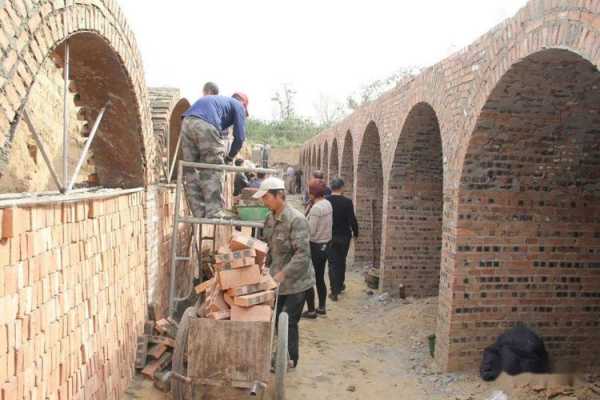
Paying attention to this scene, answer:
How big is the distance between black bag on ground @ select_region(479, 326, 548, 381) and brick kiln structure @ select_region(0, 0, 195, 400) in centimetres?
351

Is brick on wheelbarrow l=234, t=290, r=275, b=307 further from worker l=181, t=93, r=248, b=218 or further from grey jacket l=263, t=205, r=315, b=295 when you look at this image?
worker l=181, t=93, r=248, b=218

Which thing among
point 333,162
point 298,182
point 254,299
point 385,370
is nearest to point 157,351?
point 254,299

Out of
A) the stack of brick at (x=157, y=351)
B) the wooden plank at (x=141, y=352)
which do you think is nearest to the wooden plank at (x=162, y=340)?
the stack of brick at (x=157, y=351)

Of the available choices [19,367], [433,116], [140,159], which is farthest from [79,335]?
[433,116]

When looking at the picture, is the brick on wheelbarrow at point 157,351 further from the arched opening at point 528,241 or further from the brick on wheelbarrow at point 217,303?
the arched opening at point 528,241

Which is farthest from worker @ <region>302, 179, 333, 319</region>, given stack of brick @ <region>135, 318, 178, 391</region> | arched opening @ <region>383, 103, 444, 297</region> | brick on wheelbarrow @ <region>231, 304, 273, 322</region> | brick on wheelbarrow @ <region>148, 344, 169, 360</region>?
brick on wheelbarrow @ <region>231, 304, 273, 322</region>

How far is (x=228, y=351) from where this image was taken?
371cm

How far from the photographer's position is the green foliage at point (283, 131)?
44.2 metres

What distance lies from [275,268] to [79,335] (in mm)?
2040

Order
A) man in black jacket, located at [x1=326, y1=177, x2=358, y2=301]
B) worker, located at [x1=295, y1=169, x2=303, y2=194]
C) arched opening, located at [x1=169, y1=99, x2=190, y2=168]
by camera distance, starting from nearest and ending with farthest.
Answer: arched opening, located at [x1=169, y1=99, x2=190, y2=168]
man in black jacket, located at [x1=326, y1=177, x2=358, y2=301]
worker, located at [x1=295, y1=169, x2=303, y2=194]

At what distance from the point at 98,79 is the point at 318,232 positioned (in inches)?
151

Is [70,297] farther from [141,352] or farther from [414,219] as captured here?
[414,219]

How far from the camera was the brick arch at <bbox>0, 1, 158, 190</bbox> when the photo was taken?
2281 millimetres

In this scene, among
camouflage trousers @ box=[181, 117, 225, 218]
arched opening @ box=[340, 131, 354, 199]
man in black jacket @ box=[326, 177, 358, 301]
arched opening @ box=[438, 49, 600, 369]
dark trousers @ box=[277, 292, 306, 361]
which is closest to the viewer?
dark trousers @ box=[277, 292, 306, 361]
